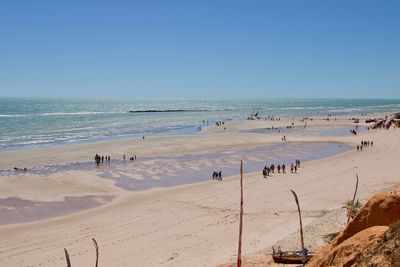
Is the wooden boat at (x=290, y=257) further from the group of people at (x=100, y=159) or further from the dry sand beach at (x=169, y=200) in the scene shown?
the group of people at (x=100, y=159)

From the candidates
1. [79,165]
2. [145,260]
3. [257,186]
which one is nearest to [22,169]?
[79,165]

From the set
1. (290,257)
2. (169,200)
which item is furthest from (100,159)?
(290,257)

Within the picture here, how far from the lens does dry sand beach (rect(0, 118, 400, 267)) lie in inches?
774

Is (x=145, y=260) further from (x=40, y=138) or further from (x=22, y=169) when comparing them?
(x=40, y=138)

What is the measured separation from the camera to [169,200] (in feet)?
100

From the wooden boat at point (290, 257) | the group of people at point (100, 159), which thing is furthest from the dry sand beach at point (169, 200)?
the wooden boat at point (290, 257)

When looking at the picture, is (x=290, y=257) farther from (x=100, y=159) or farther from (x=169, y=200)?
(x=100, y=159)

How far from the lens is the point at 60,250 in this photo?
2061 centimetres

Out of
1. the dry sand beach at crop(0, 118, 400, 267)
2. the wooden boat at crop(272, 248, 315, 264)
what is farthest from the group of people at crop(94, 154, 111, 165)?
the wooden boat at crop(272, 248, 315, 264)

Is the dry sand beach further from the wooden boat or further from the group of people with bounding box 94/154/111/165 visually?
the wooden boat

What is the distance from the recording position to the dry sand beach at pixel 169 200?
1967 centimetres

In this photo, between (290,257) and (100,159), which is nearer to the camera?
(290,257)

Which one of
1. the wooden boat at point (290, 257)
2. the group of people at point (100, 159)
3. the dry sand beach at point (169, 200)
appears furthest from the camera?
the group of people at point (100, 159)

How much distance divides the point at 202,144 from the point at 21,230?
134 feet
